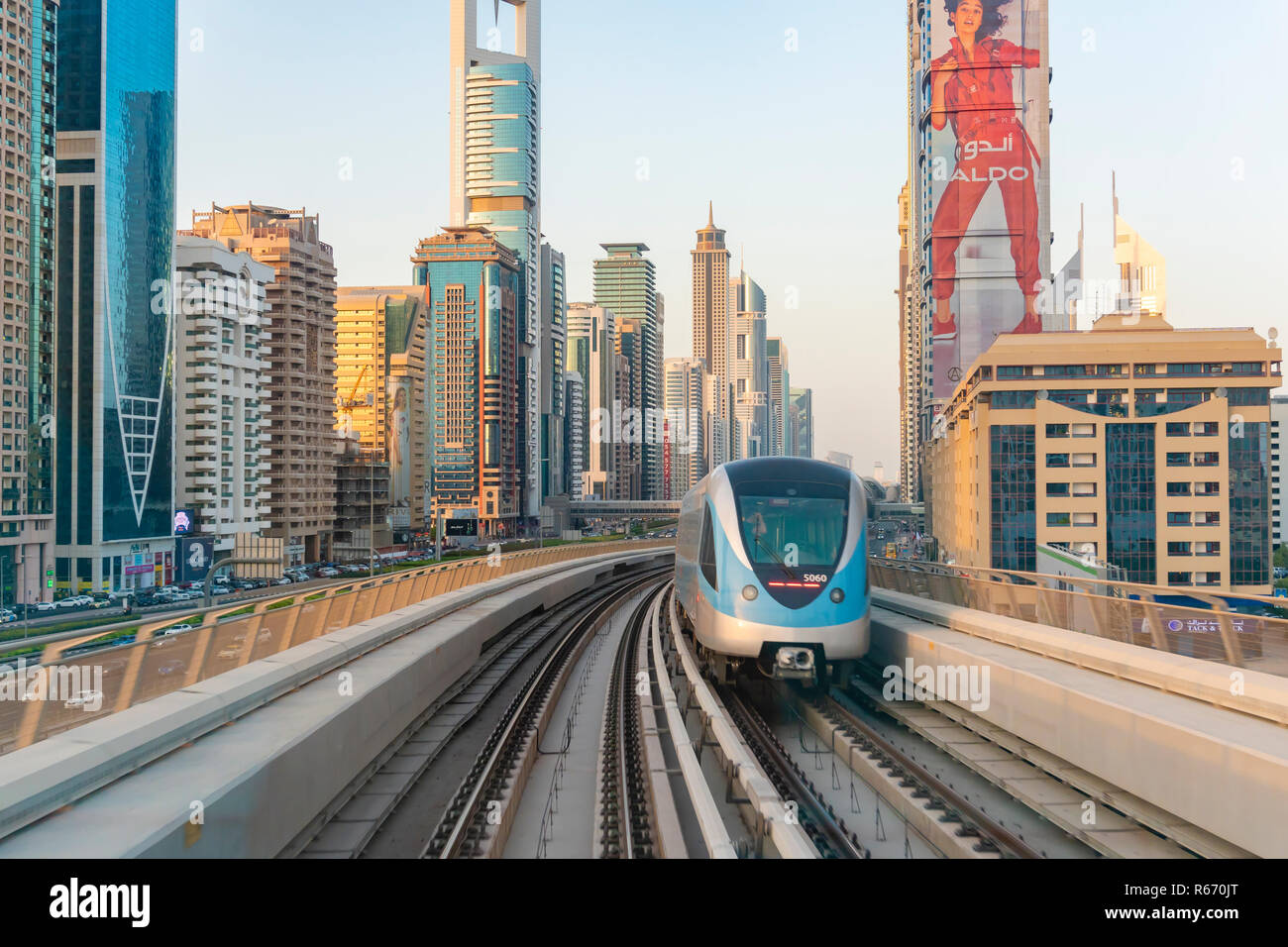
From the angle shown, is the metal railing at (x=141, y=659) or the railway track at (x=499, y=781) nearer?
the metal railing at (x=141, y=659)

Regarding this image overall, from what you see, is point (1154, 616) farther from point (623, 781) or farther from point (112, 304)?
point (112, 304)

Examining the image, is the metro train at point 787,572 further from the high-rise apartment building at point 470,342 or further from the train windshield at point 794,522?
the high-rise apartment building at point 470,342

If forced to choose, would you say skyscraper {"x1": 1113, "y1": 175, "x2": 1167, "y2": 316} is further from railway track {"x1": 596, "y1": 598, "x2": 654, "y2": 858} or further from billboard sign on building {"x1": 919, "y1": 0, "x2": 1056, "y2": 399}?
railway track {"x1": 596, "y1": 598, "x2": 654, "y2": 858}

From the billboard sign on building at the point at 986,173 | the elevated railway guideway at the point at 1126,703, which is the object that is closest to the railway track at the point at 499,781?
the elevated railway guideway at the point at 1126,703

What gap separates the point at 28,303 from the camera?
75812 millimetres

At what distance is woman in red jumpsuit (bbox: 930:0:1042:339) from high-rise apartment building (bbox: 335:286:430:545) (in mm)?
82886

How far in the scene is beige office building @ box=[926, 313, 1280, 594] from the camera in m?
61.8

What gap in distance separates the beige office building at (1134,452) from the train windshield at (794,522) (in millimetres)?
52496

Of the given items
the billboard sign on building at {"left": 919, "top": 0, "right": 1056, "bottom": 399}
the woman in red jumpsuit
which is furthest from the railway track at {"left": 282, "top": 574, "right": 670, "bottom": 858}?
the woman in red jumpsuit

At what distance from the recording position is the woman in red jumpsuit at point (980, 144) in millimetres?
118938

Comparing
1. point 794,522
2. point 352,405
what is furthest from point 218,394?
point 794,522

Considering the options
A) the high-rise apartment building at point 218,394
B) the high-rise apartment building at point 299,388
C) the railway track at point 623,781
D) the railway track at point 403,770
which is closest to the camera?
the railway track at point 403,770

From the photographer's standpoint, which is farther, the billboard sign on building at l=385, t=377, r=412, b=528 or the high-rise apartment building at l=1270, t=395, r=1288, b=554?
the billboard sign on building at l=385, t=377, r=412, b=528

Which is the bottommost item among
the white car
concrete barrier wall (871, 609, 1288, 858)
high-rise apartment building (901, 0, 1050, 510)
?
concrete barrier wall (871, 609, 1288, 858)
